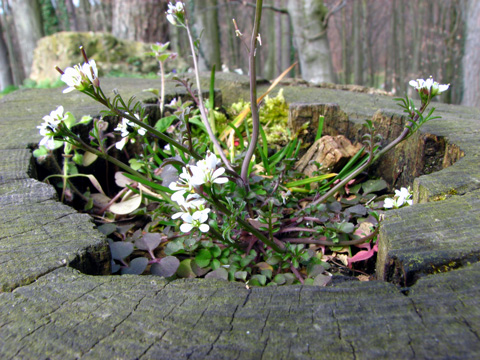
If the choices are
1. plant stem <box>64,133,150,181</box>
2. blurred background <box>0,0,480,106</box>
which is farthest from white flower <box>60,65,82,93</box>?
blurred background <box>0,0,480,106</box>

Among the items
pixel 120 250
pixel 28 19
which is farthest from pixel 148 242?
pixel 28 19

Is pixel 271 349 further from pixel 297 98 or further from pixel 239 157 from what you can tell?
pixel 297 98

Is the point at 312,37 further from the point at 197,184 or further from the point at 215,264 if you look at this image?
the point at 197,184

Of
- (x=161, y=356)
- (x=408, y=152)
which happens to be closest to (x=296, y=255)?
(x=161, y=356)

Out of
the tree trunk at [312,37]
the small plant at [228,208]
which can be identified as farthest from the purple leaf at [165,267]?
the tree trunk at [312,37]

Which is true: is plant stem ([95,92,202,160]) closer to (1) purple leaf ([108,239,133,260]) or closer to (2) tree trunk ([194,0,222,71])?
(1) purple leaf ([108,239,133,260])

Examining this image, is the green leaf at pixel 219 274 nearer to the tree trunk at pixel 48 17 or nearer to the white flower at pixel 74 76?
the white flower at pixel 74 76
